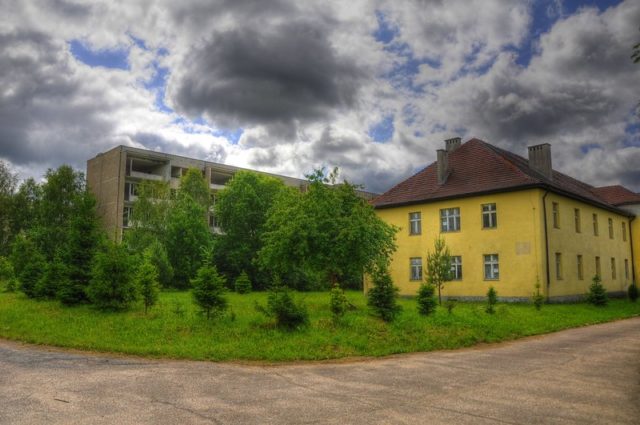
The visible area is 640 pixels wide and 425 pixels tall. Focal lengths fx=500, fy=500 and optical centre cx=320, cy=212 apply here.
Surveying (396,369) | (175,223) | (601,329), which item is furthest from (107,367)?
(175,223)

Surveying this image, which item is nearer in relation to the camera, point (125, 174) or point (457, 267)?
point (457, 267)

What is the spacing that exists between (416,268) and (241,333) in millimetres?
20455

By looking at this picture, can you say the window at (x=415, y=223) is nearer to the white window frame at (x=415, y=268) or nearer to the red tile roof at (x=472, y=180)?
the red tile roof at (x=472, y=180)

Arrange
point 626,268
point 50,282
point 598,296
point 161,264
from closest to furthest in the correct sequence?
point 50,282, point 598,296, point 161,264, point 626,268

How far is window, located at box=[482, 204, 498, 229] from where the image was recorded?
93.2ft

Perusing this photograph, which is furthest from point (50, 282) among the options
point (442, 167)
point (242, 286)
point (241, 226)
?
point (241, 226)

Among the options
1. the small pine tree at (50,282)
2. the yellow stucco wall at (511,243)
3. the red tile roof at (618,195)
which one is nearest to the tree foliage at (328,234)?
the yellow stucco wall at (511,243)

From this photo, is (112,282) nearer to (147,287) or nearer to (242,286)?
(147,287)

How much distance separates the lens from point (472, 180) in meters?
30.0

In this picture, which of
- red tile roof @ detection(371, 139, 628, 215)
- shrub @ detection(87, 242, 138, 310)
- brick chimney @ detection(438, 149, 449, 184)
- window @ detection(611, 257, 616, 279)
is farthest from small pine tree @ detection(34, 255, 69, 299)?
window @ detection(611, 257, 616, 279)

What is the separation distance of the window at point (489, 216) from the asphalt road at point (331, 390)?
55.2 ft

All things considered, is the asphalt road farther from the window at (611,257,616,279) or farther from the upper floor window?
the window at (611,257,616,279)

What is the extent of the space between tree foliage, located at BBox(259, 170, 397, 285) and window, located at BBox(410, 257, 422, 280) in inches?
367

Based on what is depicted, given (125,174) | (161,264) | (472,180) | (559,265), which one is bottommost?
(559,265)
